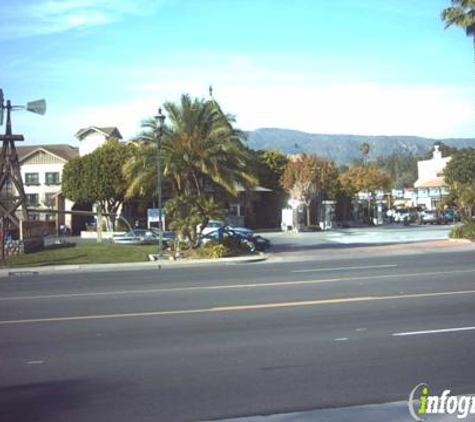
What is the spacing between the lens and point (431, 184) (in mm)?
105812

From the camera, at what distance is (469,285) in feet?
48.5

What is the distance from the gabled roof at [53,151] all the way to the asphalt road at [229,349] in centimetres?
6126

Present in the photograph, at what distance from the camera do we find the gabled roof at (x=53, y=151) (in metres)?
74.4

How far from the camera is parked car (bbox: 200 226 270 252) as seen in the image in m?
33.1

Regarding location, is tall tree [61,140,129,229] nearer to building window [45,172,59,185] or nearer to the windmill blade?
building window [45,172,59,185]

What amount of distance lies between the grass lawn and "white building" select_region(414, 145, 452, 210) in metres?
57.4

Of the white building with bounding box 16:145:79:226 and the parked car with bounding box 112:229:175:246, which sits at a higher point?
the white building with bounding box 16:145:79:226

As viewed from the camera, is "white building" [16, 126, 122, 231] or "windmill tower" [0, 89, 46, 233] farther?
"white building" [16, 126, 122, 231]

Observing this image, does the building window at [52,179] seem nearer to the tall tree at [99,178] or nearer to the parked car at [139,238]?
the tall tree at [99,178]

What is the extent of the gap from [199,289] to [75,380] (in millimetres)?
8679

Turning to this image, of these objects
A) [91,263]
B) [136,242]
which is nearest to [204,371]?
[91,263]

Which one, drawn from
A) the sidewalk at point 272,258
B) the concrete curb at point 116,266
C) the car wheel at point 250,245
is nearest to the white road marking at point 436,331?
the sidewalk at point 272,258

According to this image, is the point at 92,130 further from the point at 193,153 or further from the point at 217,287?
the point at 217,287

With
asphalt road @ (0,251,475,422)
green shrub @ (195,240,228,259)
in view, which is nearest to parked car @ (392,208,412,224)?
green shrub @ (195,240,228,259)
